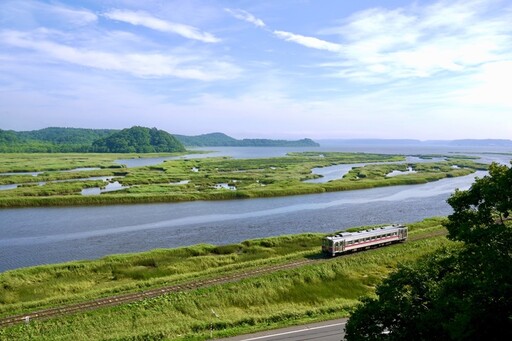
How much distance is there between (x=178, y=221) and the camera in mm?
67438

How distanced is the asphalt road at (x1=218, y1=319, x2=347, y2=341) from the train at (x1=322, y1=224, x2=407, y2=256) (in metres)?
17.3

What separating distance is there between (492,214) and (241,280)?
23600 mm

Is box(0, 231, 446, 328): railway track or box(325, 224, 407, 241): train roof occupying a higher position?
box(325, 224, 407, 241): train roof

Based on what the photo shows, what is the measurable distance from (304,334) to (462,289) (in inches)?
494

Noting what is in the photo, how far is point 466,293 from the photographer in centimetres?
1577

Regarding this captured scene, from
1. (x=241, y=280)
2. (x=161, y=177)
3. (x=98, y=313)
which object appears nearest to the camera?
(x=98, y=313)

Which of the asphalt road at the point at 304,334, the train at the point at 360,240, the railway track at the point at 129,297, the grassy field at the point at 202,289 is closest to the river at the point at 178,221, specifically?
the grassy field at the point at 202,289

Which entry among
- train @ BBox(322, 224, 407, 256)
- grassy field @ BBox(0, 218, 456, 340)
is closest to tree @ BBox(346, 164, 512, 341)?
grassy field @ BBox(0, 218, 456, 340)

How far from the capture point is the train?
44.1 metres

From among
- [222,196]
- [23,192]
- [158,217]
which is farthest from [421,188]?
[23,192]

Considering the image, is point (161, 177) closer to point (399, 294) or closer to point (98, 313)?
point (98, 313)

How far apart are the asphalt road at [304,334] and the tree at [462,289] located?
826 centimetres

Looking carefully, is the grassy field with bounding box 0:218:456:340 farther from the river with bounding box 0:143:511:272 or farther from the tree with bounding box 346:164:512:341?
the tree with bounding box 346:164:512:341

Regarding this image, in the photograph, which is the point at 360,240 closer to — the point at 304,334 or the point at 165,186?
the point at 304,334
